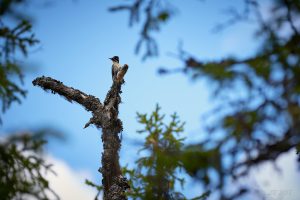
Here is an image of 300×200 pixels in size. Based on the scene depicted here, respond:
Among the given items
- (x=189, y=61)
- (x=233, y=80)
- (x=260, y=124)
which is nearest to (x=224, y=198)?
(x=260, y=124)

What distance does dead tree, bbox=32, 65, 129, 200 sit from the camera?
7844mm

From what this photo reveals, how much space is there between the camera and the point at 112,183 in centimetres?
784

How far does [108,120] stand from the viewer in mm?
8555

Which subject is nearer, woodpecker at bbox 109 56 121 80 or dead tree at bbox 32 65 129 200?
dead tree at bbox 32 65 129 200

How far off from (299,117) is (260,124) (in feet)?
1.39

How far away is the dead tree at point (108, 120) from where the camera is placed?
784cm

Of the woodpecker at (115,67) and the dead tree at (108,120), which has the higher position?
the woodpecker at (115,67)

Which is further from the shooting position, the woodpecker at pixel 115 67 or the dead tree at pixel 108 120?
the woodpecker at pixel 115 67

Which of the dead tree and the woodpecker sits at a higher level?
the woodpecker

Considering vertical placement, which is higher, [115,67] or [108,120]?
[115,67]

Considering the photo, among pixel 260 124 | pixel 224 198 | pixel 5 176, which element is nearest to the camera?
pixel 224 198

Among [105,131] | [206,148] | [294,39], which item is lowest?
[206,148]

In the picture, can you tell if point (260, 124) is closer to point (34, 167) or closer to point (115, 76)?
point (34, 167)

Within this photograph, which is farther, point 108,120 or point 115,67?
point 115,67
